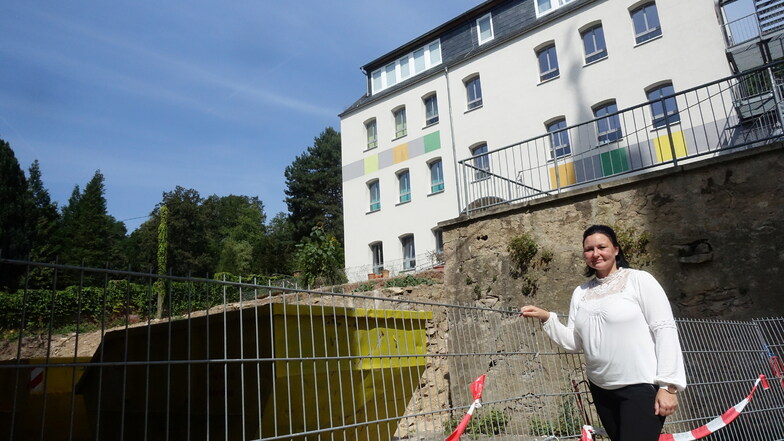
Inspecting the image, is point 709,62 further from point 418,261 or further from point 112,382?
point 112,382

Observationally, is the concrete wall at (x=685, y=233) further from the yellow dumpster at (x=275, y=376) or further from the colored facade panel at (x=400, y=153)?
the colored facade panel at (x=400, y=153)

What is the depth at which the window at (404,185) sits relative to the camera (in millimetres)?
25344

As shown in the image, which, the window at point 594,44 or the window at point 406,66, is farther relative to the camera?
the window at point 406,66

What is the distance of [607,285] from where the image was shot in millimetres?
2736

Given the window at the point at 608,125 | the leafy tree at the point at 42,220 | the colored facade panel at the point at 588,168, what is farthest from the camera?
the leafy tree at the point at 42,220

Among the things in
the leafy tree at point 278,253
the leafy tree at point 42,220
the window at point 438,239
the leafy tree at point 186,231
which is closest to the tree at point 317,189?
the leafy tree at point 278,253

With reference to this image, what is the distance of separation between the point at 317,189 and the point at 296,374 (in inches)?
1918

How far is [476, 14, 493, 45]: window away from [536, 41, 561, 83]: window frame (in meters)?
3.32

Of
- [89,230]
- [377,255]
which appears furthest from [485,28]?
[89,230]

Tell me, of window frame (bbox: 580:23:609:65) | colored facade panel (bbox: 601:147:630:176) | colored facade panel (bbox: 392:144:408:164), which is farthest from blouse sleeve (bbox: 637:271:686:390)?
colored facade panel (bbox: 392:144:408:164)

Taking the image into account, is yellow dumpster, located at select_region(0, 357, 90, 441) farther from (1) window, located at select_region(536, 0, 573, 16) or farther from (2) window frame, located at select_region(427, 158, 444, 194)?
(1) window, located at select_region(536, 0, 573, 16)

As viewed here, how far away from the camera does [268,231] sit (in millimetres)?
63188

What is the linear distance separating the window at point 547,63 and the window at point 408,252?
31.7 ft

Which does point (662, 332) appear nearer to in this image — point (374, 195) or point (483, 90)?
point (483, 90)
